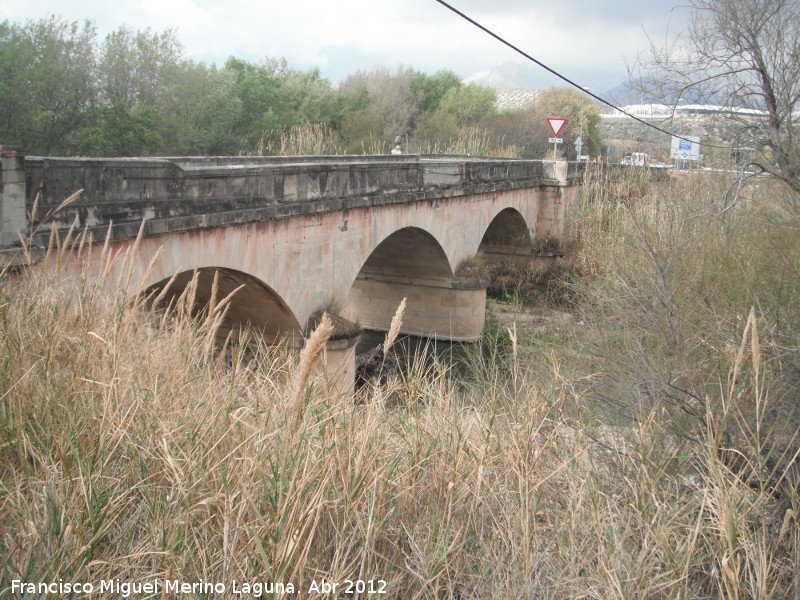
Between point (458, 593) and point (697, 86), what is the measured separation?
27.1 feet

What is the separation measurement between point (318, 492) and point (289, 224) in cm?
854

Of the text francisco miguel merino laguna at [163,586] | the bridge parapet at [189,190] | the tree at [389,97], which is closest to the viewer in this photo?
the text francisco miguel merino laguna at [163,586]

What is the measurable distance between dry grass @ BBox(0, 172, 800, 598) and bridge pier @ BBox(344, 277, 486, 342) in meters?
14.8

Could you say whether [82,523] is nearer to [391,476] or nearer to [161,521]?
[161,521]

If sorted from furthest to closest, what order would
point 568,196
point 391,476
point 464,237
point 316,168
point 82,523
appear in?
1. point 568,196
2. point 464,237
3. point 316,168
4. point 391,476
5. point 82,523

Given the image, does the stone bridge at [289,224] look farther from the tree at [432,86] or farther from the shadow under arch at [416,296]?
the tree at [432,86]

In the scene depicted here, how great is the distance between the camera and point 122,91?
90.4 feet

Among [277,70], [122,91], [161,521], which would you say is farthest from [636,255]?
[277,70]

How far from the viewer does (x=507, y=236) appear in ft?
78.4

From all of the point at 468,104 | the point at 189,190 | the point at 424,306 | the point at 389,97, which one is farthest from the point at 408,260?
the point at 468,104

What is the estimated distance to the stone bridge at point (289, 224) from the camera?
23.1 ft

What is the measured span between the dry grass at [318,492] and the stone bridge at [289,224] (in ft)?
2.59

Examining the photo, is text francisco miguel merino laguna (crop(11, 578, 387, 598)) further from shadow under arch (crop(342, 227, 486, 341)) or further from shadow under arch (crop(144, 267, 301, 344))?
shadow under arch (crop(342, 227, 486, 341))

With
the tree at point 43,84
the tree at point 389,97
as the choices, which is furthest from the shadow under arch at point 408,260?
the tree at point 389,97
